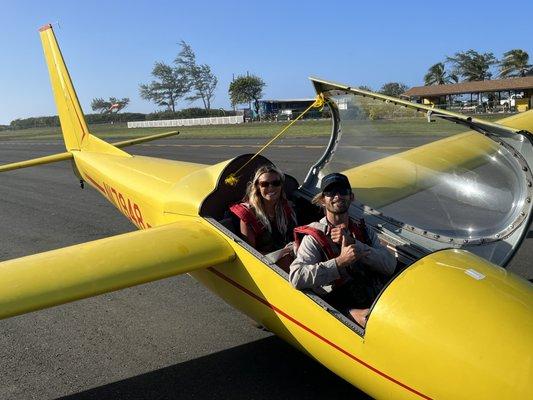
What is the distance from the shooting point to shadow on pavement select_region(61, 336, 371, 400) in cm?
350

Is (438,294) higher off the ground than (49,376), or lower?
higher

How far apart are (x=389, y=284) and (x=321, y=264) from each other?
1.53ft

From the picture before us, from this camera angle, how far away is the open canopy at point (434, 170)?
3.32 metres

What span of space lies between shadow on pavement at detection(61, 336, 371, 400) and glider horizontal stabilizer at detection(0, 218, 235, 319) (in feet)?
2.71

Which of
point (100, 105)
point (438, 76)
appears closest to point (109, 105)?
point (100, 105)

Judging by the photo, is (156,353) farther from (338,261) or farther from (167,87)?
(167,87)

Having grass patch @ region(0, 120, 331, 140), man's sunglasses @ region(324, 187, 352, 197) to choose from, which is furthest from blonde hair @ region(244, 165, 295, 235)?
grass patch @ region(0, 120, 331, 140)

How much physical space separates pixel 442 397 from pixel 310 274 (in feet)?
3.38

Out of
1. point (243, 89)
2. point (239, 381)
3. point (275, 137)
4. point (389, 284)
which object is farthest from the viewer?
point (243, 89)

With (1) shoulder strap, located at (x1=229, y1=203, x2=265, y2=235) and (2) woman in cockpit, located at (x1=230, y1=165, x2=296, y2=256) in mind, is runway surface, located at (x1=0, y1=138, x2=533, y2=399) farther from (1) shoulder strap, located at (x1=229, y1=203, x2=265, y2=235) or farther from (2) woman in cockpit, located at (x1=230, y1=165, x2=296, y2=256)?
(1) shoulder strap, located at (x1=229, y1=203, x2=265, y2=235)

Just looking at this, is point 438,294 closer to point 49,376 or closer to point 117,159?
point 49,376

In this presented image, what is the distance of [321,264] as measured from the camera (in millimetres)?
3119

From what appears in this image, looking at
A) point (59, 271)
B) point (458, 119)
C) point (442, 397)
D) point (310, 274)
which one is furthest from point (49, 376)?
point (458, 119)

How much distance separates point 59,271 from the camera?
11.7 ft
